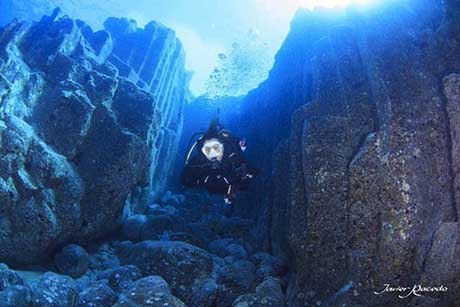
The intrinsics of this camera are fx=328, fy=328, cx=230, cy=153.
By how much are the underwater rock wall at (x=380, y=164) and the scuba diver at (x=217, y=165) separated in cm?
162

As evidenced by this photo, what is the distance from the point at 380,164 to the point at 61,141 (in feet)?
27.9

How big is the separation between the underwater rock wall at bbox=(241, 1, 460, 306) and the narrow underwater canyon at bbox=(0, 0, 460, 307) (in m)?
0.02

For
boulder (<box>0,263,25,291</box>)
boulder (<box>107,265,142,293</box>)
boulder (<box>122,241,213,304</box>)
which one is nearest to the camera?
boulder (<box>0,263,25,291</box>)

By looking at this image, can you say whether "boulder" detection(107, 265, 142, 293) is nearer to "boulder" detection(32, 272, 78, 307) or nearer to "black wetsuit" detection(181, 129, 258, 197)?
"boulder" detection(32, 272, 78, 307)

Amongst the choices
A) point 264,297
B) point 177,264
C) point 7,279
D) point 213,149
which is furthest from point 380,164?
point 7,279

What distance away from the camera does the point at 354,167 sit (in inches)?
246

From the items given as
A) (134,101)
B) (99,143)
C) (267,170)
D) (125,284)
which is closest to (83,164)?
(99,143)

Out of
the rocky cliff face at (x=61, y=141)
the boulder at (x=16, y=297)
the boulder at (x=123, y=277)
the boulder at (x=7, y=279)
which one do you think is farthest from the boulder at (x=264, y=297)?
the rocky cliff face at (x=61, y=141)

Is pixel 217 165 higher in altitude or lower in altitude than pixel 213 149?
lower

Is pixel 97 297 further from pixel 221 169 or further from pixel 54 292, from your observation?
pixel 221 169

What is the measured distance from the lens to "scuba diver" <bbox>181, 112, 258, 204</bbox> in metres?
8.02

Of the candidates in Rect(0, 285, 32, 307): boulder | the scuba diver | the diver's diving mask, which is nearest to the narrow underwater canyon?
Rect(0, 285, 32, 307): boulder

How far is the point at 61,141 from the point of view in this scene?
9.59m
